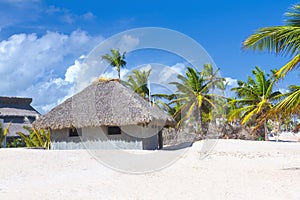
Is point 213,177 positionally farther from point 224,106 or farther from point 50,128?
point 224,106

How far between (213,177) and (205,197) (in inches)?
84.1

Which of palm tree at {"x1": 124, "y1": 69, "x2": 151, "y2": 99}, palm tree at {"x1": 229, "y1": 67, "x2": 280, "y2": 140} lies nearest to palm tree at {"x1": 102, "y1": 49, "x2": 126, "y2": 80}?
palm tree at {"x1": 124, "y1": 69, "x2": 151, "y2": 99}

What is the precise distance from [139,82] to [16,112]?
1061 centimetres

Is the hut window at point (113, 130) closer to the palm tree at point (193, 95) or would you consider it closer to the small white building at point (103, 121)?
the small white building at point (103, 121)

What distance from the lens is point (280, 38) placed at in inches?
274

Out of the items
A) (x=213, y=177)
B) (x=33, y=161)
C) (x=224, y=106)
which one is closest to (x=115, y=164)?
(x=33, y=161)

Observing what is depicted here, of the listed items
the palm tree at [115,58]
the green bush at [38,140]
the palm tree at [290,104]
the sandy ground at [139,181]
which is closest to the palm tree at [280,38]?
the palm tree at [290,104]

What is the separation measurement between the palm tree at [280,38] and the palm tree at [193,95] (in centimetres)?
1499

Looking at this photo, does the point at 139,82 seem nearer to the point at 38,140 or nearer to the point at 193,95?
the point at 193,95

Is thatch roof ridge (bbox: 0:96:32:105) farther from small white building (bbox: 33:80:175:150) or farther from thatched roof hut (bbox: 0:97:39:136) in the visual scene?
small white building (bbox: 33:80:175:150)

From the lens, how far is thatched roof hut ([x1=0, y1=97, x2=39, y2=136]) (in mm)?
23225

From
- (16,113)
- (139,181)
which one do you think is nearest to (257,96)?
(139,181)

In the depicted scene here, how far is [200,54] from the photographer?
13938 mm

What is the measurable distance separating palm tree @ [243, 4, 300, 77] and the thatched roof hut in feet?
64.0
